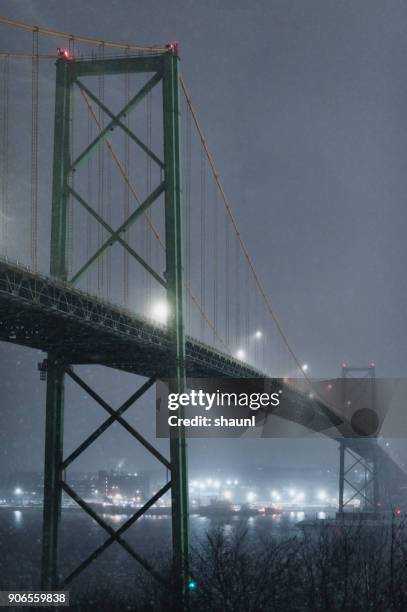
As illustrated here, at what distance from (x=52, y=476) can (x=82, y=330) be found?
479 cm

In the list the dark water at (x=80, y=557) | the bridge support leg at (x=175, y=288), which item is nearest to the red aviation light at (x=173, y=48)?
the bridge support leg at (x=175, y=288)

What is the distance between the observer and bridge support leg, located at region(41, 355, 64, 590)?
25.6m

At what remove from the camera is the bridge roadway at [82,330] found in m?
21.0

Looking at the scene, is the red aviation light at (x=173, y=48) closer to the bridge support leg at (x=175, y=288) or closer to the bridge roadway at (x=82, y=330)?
the bridge support leg at (x=175, y=288)

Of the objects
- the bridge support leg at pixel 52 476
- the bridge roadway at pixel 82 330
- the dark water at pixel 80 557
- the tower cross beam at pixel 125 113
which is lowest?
the dark water at pixel 80 557

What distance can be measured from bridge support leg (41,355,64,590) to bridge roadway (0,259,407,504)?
1086 mm

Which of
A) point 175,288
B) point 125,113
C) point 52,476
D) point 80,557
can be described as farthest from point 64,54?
point 80,557

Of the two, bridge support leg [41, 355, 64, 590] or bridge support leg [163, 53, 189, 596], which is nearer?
bridge support leg [41, 355, 64, 590]

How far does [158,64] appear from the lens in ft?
97.1

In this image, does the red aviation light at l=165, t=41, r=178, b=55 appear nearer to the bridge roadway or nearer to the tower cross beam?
the tower cross beam

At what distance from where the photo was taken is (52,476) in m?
26.1

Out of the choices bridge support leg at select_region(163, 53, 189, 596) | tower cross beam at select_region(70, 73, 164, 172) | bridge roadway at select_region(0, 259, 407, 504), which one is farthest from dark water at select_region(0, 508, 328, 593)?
tower cross beam at select_region(70, 73, 164, 172)

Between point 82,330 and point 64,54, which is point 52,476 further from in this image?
point 64,54

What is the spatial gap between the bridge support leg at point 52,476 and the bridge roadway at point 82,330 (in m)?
1.09
